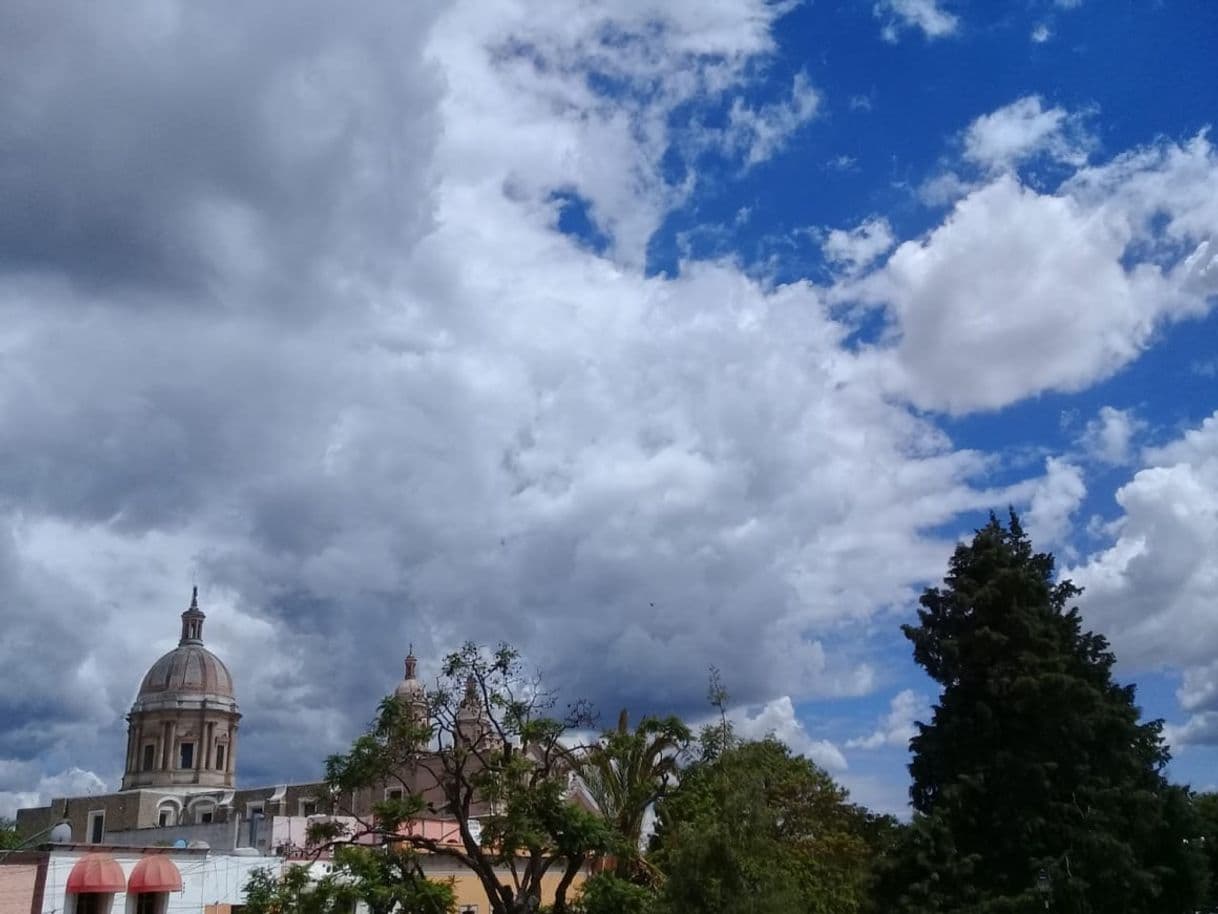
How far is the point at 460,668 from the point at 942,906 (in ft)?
40.2

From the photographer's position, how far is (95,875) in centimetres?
3025

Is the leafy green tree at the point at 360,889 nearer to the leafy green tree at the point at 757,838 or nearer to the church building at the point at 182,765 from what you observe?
the leafy green tree at the point at 757,838

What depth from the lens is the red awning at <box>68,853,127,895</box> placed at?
30038 millimetres

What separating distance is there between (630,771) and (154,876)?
12873mm

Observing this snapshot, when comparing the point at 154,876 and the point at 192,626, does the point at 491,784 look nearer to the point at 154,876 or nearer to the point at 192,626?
the point at 154,876

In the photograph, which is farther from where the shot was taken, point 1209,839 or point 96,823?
point 96,823

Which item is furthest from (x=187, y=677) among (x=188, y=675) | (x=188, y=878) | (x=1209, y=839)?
(x=1209, y=839)

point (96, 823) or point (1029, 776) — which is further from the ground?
point (96, 823)

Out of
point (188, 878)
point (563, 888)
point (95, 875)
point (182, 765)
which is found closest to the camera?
point (563, 888)

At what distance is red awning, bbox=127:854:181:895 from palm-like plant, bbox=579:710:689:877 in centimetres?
1132

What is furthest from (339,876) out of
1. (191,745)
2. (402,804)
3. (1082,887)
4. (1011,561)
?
(191,745)

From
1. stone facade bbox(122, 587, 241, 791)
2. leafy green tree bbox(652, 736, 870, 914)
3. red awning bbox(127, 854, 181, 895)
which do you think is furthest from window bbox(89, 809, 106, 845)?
leafy green tree bbox(652, 736, 870, 914)

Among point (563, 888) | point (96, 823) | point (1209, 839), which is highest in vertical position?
point (96, 823)

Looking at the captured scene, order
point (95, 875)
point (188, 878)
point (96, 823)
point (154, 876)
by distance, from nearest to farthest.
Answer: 1. point (95, 875)
2. point (154, 876)
3. point (188, 878)
4. point (96, 823)
